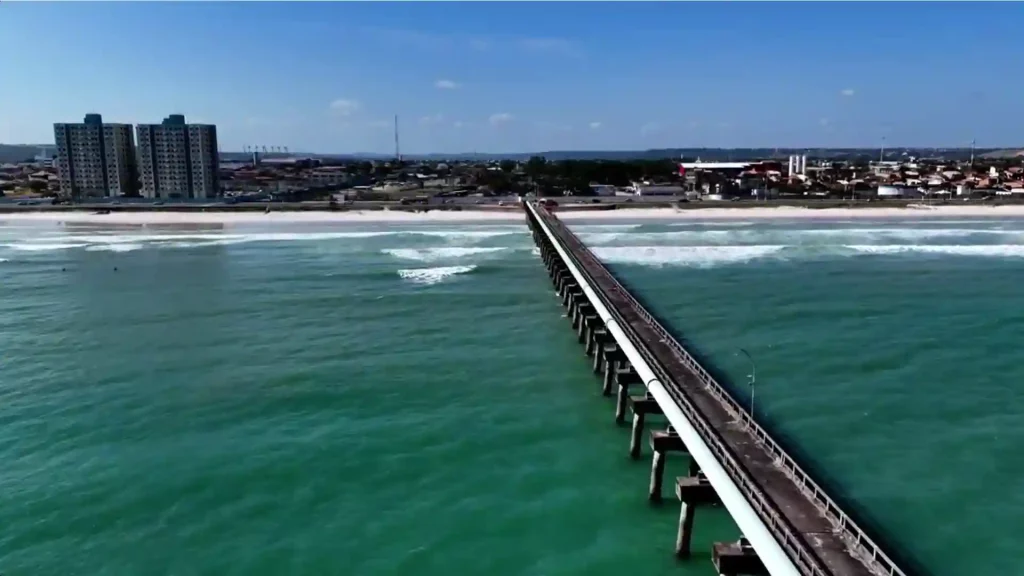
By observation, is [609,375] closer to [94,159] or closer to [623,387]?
[623,387]

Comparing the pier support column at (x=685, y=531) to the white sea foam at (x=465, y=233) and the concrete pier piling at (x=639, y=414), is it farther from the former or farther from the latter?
the white sea foam at (x=465, y=233)

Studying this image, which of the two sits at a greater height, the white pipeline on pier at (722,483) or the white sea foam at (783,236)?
the white sea foam at (783,236)

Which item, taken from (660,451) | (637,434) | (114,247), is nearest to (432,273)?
(637,434)

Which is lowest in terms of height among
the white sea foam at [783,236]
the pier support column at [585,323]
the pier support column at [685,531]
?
the pier support column at [685,531]

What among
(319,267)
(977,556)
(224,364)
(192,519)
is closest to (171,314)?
(224,364)

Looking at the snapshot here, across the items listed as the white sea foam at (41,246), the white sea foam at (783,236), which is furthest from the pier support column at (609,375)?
the white sea foam at (41,246)

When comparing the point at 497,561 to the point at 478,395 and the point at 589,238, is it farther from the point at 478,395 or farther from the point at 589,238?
the point at 589,238

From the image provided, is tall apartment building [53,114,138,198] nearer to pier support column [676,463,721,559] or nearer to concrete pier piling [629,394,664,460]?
concrete pier piling [629,394,664,460]
